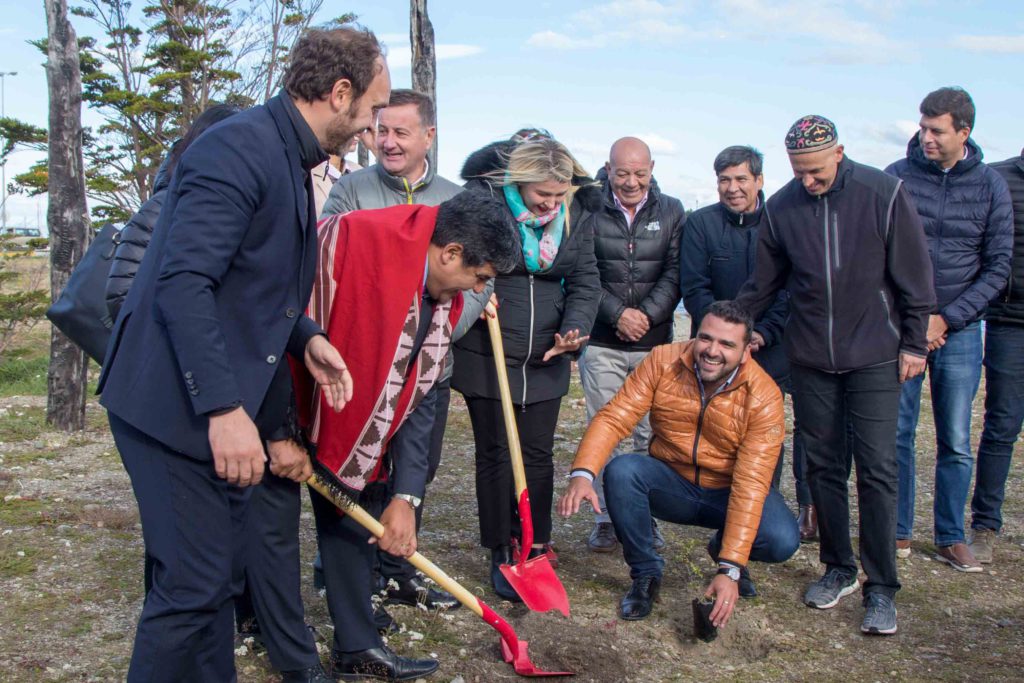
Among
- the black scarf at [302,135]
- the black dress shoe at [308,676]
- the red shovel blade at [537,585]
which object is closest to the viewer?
the black scarf at [302,135]

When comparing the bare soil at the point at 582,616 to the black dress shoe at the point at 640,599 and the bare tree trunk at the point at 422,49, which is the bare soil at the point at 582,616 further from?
the bare tree trunk at the point at 422,49

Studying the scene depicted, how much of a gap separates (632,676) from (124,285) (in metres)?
2.22

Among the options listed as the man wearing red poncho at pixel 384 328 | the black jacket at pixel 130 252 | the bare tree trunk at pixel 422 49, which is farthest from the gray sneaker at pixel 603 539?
the bare tree trunk at pixel 422 49

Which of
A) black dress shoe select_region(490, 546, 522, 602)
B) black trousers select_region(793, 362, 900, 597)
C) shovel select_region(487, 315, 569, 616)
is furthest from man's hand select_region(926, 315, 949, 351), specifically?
black dress shoe select_region(490, 546, 522, 602)

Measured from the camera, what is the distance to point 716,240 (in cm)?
489

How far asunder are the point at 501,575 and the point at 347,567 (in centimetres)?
114

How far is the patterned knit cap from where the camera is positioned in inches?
156

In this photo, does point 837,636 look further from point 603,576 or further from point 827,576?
point 603,576

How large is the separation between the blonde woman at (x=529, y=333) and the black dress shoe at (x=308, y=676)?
1119 millimetres

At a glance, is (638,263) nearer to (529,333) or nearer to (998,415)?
(529,333)

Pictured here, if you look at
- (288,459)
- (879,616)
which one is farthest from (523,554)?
(288,459)

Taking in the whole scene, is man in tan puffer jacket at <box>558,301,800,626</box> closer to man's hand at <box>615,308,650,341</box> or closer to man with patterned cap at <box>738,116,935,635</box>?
man with patterned cap at <box>738,116,935,635</box>

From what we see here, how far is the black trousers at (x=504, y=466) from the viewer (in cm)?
423

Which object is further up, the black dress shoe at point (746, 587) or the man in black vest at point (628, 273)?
the man in black vest at point (628, 273)
